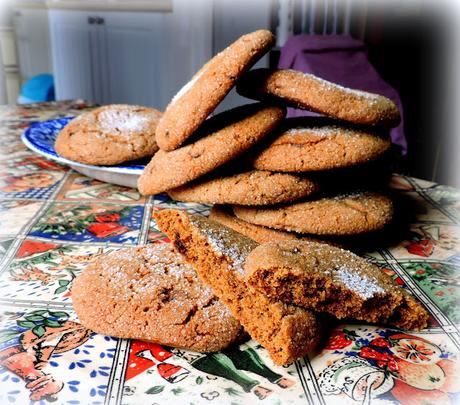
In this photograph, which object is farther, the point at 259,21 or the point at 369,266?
the point at 259,21

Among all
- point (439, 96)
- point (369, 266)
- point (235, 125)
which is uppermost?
point (235, 125)

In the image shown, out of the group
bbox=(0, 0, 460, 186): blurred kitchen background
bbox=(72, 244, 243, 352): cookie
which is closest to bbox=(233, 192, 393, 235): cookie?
bbox=(72, 244, 243, 352): cookie

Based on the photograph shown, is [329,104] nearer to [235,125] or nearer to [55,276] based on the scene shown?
[235,125]

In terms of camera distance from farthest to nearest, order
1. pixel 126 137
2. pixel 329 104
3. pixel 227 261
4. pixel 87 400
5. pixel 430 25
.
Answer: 1. pixel 430 25
2. pixel 126 137
3. pixel 329 104
4. pixel 227 261
5. pixel 87 400

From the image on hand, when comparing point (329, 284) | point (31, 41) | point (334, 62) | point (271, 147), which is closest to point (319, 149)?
point (271, 147)

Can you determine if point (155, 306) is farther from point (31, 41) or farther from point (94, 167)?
point (31, 41)

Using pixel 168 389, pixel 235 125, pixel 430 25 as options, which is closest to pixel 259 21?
pixel 430 25
